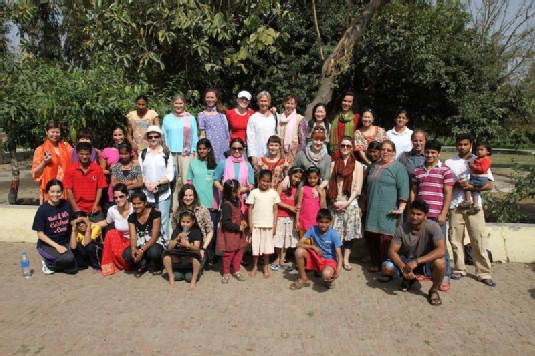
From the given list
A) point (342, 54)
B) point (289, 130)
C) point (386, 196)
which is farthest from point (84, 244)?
point (342, 54)

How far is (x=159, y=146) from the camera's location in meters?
5.84

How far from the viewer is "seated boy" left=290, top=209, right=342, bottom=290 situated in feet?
16.6

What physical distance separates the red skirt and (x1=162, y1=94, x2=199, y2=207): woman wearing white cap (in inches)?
47.7

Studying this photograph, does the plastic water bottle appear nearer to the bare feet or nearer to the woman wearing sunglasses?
the bare feet

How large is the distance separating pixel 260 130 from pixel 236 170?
0.75m

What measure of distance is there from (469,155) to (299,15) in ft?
24.6

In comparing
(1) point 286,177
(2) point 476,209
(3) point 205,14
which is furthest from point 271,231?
(3) point 205,14

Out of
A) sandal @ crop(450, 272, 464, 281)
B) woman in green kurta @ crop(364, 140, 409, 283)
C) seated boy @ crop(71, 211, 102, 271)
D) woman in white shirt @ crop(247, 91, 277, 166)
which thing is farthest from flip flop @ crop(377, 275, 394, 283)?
seated boy @ crop(71, 211, 102, 271)

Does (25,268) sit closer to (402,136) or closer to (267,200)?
(267,200)

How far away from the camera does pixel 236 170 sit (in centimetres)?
566

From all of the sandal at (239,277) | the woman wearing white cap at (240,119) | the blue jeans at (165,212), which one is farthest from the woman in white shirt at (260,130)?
the sandal at (239,277)

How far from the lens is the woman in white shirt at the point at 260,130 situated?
6.08 metres

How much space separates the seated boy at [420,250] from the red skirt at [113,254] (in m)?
3.16

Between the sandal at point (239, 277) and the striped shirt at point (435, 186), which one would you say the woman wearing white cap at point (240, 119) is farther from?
the striped shirt at point (435, 186)
